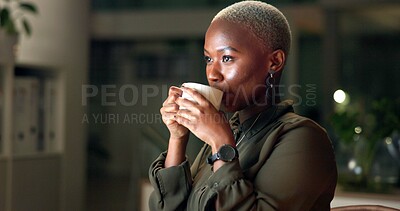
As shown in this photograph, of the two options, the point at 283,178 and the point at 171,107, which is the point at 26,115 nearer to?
the point at 171,107

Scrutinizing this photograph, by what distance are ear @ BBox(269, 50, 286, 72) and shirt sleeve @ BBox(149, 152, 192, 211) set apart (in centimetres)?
23

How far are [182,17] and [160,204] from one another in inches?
169

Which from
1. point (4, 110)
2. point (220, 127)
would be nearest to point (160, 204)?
point (220, 127)

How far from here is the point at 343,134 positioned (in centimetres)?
297

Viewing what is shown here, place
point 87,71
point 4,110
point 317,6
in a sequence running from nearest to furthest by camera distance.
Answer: point 4,110, point 87,71, point 317,6

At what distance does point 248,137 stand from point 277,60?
14 centimetres

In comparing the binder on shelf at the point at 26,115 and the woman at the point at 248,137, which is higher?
the woman at the point at 248,137

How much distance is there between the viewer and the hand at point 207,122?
0.89 m

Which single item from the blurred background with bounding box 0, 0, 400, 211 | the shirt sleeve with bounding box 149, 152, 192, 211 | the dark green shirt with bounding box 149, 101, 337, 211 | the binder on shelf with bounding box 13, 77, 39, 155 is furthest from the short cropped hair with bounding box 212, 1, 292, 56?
the blurred background with bounding box 0, 0, 400, 211

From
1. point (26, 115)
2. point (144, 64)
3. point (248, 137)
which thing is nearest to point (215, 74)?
point (248, 137)

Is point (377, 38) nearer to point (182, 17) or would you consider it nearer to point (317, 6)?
point (317, 6)

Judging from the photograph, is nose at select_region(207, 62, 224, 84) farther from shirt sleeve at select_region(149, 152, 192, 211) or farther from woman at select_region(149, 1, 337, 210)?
shirt sleeve at select_region(149, 152, 192, 211)

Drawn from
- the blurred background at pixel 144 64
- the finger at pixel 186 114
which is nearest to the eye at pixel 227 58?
the finger at pixel 186 114

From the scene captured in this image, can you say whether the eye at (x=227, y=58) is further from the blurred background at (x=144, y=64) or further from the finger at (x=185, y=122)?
the blurred background at (x=144, y=64)
